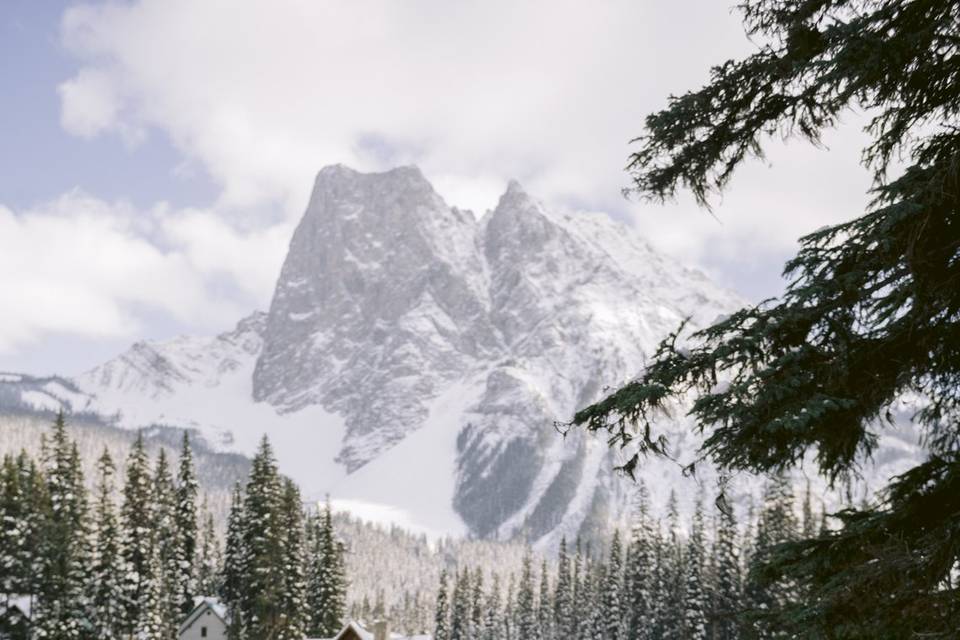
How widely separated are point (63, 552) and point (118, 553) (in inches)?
128

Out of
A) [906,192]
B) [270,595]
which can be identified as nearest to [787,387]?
[906,192]

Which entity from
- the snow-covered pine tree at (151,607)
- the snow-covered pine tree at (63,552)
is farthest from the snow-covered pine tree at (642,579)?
the snow-covered pine tree at (63,552)

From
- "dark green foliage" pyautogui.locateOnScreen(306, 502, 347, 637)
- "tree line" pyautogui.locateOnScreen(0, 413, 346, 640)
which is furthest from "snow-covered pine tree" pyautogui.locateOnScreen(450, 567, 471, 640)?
"tree line" pyautogui.locateOnScreen(0, 413, 346, 640)

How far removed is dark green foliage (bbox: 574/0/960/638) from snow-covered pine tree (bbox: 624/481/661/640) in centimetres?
6850

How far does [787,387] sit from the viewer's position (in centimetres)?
537

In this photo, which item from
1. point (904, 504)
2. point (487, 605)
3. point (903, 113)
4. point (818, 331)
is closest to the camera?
point (904, 504)

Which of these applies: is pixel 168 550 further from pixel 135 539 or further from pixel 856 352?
pixel 856 352

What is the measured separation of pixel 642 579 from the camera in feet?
244

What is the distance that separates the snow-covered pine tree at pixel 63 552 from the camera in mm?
47938

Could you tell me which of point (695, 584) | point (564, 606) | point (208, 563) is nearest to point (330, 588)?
point (695, 584)

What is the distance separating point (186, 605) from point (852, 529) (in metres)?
63.3

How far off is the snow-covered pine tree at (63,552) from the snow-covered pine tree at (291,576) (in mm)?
11997

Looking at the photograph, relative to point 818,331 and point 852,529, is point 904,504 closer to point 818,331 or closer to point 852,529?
point 852,529

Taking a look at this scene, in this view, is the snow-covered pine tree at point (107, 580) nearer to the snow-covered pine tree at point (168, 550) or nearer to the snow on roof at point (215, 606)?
the snow-covered pine tree at point (168, 550)
